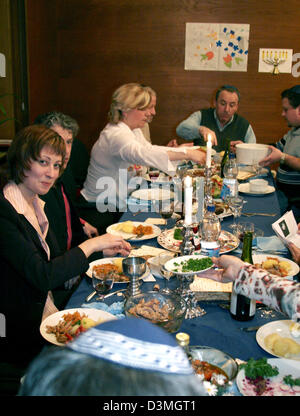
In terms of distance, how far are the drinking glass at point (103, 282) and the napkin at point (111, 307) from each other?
Result: 57mm

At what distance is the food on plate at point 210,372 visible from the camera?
45.2 inches

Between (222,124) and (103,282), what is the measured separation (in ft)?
10.8

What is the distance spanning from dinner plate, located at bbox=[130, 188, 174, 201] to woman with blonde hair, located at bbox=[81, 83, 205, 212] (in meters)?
0.22

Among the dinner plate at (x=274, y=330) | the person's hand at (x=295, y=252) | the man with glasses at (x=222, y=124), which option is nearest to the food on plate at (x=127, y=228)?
the person's hand at (x=295, y=252)

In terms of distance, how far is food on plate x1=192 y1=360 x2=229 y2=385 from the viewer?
1148 millimetres

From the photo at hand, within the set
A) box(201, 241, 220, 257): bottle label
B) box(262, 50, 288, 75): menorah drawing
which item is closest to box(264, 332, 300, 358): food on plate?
box(201, 241, 220, 257): bottle label

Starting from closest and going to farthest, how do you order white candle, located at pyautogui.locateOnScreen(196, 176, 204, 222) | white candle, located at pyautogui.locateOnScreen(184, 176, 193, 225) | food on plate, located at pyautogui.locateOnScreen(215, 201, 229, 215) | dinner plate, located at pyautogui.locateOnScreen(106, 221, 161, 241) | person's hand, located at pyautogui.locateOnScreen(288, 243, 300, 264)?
white candle, located at pyautogui.locateOnScreen(184, 176, 193, 225), person's hand, located at pyautogui.locateOnScreen(288, 243, 300, 264), dinner plate, located at pyautogui.locateOnScreen(106, 221, 161, 241), white candle, located at pyautogui.locateOnScreen(196, 176, 204, 222), food on plate, located at pyautogui.locateOnScreen(215, 201, 229, 215)

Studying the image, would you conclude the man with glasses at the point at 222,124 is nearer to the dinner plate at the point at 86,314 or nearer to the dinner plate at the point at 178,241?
the dinner plate at the point at 178,241

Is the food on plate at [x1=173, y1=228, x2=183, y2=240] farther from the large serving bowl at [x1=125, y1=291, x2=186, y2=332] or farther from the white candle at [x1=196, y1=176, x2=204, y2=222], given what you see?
the large serving bowl at [x1=125, y1=291, x2=186, y2=332]

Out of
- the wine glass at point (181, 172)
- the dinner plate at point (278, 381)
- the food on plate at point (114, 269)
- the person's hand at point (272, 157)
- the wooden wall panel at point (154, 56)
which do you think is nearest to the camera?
the dinner plate at point (278, 381)

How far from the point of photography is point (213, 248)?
5.68 feet

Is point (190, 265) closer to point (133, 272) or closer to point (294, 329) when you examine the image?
point (133, 272)

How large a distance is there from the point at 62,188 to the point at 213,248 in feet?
3.58

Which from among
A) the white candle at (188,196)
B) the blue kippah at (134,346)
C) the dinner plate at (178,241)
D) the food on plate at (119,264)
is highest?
the blue kippah at (134,346)
